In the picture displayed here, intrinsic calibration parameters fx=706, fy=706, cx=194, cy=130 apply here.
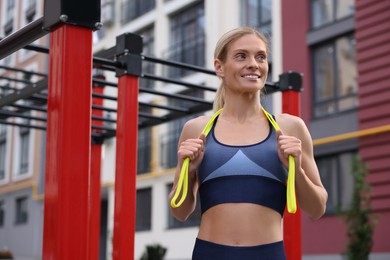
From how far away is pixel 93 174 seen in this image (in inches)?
304

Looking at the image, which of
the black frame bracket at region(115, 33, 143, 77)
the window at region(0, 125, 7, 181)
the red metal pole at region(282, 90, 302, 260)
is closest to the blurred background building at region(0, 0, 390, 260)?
the black frame bracket at region(115, 33, 143, 77)

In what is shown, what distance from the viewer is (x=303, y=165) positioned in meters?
2.83

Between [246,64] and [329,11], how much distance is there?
47.1 feet

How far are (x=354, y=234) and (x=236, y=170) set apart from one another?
36.6 ft

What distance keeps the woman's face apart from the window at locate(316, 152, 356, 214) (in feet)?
42.6

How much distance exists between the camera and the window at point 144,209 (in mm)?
22406

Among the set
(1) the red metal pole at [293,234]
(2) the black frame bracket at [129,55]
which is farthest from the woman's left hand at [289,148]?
(2) the black frame bracket at [129,55]

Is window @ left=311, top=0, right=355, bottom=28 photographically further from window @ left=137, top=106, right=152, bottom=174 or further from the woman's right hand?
the woman's right hand

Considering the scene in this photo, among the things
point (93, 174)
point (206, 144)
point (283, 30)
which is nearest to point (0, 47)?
point (206, 144)

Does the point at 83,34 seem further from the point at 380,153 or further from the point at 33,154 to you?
the point at 33,154

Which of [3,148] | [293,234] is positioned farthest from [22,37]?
[3,148]

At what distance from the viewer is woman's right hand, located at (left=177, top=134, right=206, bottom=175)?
2.70 metres

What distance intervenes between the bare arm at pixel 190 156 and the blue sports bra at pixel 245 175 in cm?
5

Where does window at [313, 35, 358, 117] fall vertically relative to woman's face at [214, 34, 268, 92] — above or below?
above
